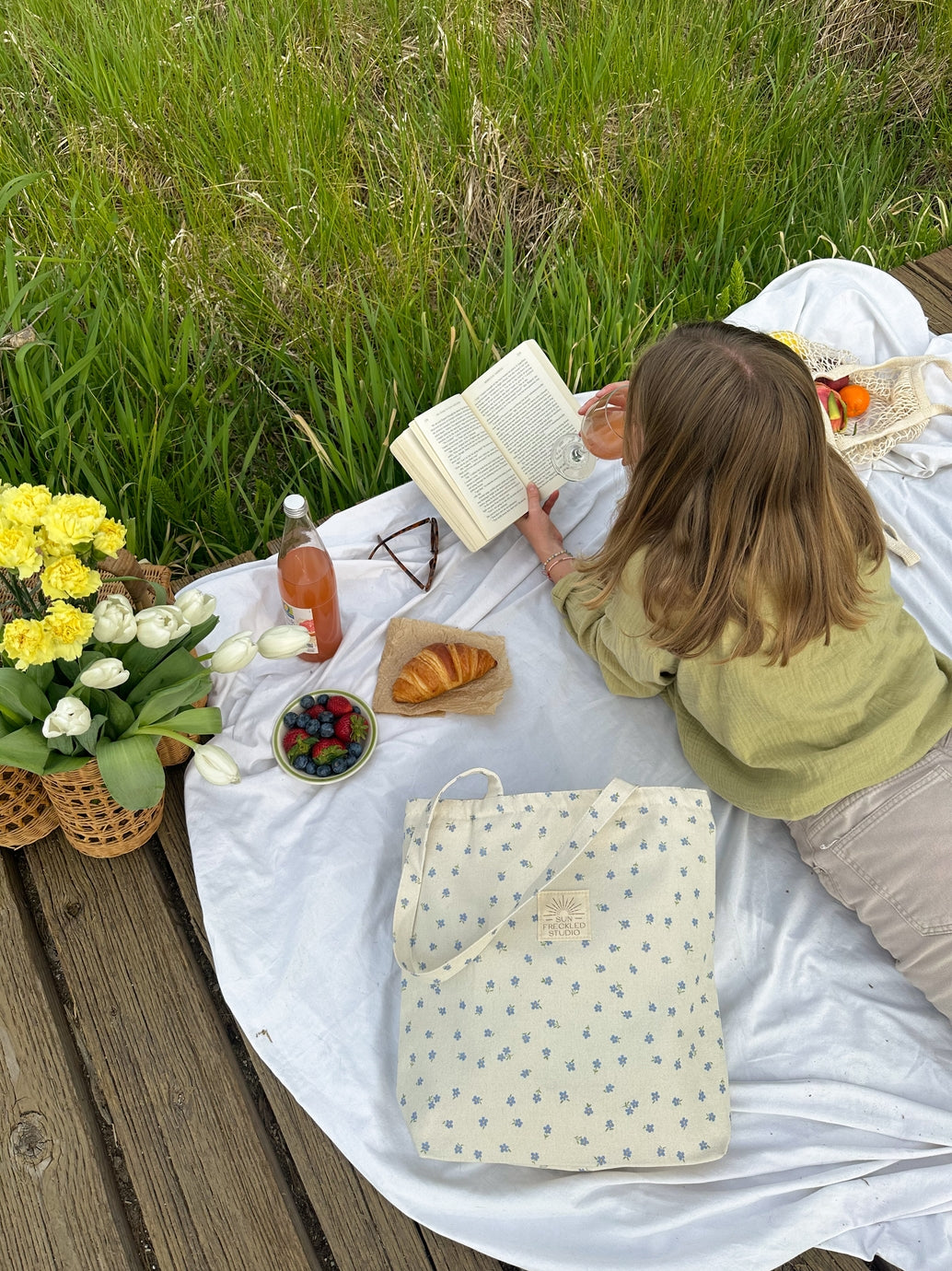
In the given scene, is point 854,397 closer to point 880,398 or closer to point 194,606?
point 880,398

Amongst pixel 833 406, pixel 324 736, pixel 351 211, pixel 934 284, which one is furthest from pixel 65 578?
pixel 934 284

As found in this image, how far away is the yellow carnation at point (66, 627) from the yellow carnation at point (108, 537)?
0.08 m

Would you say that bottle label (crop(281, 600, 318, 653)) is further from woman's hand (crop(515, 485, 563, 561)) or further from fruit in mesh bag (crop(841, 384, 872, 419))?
fruit in mesh bag (crop(841, 384, 872, 419))

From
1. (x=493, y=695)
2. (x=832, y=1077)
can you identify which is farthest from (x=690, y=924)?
(x=493, y=695)

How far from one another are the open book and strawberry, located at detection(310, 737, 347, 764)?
0.52m

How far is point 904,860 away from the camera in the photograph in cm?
149

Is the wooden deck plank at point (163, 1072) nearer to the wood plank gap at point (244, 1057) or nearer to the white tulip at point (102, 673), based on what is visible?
the wood plank gap at point (244, 1057)

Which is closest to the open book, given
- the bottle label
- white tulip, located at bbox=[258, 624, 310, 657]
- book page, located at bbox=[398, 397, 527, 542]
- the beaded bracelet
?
book page, located at bbox=[398, 397, 527, 542]

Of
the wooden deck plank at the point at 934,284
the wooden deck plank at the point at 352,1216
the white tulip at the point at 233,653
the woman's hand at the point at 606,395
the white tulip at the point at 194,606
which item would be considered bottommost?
the wooden deck plank at the point at 352,1216

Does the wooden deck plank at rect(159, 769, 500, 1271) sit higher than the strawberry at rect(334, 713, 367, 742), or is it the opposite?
the strawberry at rect(334, 713, 367, 742)

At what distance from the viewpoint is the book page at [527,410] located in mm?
1977

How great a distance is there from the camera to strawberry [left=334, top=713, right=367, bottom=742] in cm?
169

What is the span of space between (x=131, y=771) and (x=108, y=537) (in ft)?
1.22

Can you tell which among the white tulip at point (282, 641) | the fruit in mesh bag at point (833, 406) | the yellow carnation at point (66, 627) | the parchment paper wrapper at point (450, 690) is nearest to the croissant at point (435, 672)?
the parchment paper wrapper at point (450, 690)
